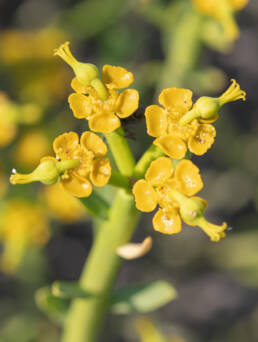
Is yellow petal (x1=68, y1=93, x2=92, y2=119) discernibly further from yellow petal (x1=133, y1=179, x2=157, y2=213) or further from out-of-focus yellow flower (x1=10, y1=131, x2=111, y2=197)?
yellow petal (x1=133, y1=179, x2=157, y2=213)

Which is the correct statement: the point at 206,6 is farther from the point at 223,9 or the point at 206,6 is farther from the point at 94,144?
the point at 94,144

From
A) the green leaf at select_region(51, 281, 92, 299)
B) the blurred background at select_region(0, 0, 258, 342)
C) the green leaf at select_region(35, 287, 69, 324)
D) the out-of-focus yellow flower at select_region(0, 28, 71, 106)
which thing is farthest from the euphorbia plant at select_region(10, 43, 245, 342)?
the out-of-focus yellow flower at select_region(0, 28, 71, 106)

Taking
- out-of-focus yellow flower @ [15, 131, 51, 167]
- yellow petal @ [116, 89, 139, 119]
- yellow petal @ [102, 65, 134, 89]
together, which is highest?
yellow petal @ [102, 65, 134, 89]

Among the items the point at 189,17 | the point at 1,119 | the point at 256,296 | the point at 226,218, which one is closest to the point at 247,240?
the point at 226,218

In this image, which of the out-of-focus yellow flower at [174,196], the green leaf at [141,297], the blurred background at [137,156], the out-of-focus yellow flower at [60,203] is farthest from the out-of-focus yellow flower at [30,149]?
the out-of-focus yellow flower at [174,196]

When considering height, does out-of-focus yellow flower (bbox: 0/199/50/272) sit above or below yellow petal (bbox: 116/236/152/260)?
below

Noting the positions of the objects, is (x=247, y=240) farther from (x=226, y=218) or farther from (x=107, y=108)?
(x=107, y=108)
